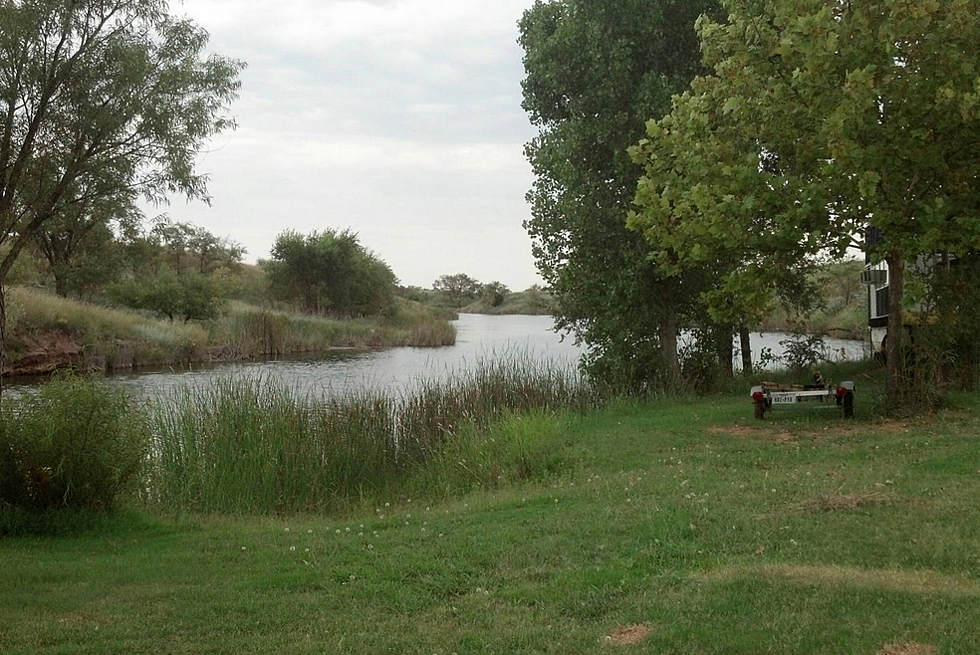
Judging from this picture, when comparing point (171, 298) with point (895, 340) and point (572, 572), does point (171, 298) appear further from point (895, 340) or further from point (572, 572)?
point (572, 572)

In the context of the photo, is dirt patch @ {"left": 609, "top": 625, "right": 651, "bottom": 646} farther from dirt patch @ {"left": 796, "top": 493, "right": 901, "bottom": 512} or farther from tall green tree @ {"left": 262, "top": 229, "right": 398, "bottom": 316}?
tall green tree @ {"left": 262, "top": 229, "right": 398, "bottom": 316}

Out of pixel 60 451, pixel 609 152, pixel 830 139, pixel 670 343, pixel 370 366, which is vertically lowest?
pixel 370 366

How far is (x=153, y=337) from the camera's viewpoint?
39125mm

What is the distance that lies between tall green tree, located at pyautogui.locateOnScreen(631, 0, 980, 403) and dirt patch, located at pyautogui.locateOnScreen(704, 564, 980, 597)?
7.01 meters

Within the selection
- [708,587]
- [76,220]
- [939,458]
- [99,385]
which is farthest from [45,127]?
[939,458]

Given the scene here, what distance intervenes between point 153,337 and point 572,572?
35.6m

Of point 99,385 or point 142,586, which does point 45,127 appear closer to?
point 99,385

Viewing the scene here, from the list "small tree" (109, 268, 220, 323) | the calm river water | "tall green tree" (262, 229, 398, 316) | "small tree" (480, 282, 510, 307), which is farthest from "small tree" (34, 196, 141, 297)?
"small tree" (480, 282, 510, 307)

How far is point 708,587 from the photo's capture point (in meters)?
6.01

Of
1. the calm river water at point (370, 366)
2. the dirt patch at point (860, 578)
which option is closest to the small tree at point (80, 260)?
the calm river water at point (370, 366)

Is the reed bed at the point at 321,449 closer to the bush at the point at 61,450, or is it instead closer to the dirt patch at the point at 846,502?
the bush at the point at 61,450

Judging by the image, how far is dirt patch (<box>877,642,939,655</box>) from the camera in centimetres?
473

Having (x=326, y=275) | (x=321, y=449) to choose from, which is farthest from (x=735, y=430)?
(x=326, y=275)

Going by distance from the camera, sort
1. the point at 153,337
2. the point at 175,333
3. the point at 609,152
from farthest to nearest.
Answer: the point at 175,333
the point at 153,337
the point at 609,152
